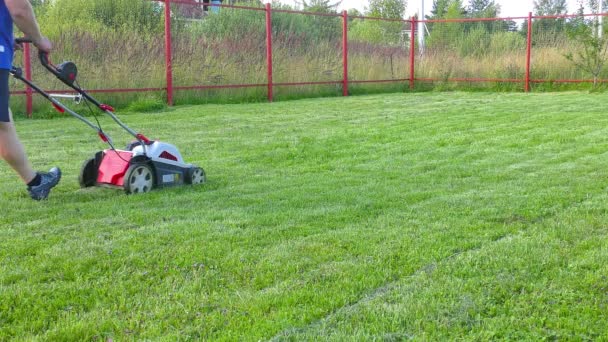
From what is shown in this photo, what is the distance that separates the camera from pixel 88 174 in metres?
5.41

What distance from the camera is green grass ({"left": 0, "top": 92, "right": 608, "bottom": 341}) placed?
267 cm

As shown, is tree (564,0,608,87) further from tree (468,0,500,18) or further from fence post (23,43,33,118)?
tree (468,0,500,18)

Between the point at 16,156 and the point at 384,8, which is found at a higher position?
→ the point at 384,8

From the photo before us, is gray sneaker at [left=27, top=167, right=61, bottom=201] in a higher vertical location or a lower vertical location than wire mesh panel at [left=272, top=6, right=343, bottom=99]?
lower

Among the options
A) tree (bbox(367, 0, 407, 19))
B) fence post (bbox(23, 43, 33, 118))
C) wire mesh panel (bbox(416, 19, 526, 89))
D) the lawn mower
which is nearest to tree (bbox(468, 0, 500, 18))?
tree (bbox(367, 0, 407, 19))

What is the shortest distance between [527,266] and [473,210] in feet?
3.82

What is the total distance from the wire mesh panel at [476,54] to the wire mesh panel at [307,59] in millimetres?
2866

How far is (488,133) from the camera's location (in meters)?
8.38

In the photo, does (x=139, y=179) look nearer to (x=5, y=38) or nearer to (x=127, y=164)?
(x=127, y=164)

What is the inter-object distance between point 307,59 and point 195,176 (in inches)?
470

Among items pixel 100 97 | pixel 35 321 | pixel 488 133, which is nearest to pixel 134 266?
pixel 35 321

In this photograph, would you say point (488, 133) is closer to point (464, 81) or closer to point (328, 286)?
point (328, 286)

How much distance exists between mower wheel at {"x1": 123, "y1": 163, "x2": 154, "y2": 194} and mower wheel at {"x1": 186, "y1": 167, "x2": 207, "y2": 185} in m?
0.35

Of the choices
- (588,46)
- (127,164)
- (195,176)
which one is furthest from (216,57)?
(127,164)
